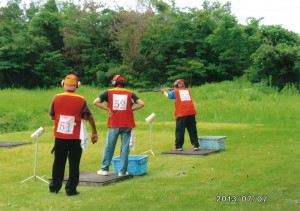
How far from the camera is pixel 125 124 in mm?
8156

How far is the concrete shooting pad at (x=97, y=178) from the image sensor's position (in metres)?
7.67

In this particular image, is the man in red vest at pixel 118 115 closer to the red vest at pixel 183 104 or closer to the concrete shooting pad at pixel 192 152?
the concrete shooting pad at pixel 192 152

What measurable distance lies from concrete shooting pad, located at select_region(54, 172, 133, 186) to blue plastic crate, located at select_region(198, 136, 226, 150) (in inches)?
145

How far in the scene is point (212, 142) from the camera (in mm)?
11648

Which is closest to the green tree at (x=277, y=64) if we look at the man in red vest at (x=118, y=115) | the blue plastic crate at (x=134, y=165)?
the blue plastic crate at (x=134, y=165)

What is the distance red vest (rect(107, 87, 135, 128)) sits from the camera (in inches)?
320

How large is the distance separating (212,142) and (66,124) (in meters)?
5.49

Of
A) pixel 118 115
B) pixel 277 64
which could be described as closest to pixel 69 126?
pixel 118 115

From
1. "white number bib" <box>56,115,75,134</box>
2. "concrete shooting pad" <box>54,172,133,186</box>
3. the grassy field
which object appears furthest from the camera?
"concrete shooting pad" <box>54,172,133,186</box>

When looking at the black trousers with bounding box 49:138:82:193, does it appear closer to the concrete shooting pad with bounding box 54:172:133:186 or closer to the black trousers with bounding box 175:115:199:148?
the concrete shooting pad with bounding box 54:172:133:186

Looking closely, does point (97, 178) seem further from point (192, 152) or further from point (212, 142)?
point (212, 142)

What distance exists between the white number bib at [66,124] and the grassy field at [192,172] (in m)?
0.90

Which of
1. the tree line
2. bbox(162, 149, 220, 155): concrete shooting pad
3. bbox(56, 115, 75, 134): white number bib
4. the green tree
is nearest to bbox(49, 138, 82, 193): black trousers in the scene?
bbox(56, 115, 75, 134): white number bib

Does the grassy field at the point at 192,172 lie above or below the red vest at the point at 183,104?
below
